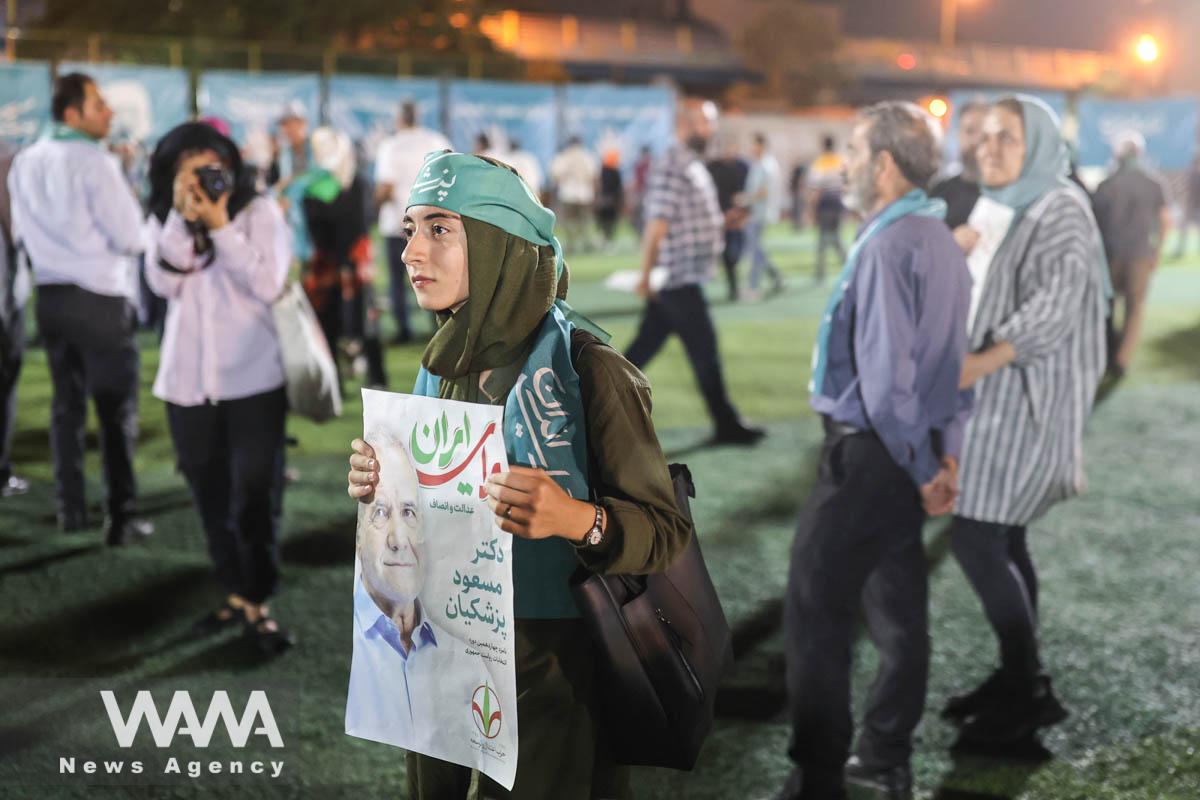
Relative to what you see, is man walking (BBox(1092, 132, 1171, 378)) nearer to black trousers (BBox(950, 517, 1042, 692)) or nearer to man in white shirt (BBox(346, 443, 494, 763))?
black trousers (BBox(950, 517, 1042, 692))

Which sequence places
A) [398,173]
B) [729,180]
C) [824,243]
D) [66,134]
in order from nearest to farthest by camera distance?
[66,134] < [398,173] < [729,180] < [824,243]

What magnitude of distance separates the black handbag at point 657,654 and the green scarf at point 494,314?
1.19 ft

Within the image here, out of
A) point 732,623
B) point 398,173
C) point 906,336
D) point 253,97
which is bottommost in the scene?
point 732,623

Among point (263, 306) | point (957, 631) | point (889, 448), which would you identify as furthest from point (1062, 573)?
point (263, 306)

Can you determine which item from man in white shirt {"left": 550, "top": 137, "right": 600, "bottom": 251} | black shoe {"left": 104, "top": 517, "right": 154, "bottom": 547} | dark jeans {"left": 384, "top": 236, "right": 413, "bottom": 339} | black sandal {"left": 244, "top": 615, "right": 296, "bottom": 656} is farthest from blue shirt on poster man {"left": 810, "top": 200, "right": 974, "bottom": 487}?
man in white shirt {"left": 550, "top": 137, "right": 600, "bottom": 251}

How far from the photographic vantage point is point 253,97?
20.4m

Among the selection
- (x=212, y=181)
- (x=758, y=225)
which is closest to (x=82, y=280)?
(x=212, y=181)

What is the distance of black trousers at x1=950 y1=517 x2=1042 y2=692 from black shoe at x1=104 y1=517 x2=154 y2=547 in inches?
155

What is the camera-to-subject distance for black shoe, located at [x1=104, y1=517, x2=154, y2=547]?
5.69m

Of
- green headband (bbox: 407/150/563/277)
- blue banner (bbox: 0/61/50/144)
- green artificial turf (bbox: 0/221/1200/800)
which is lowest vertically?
Result: green artificial turf (bbox: 0/221/1200/800)

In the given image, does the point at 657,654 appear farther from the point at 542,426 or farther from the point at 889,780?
the point at 889,780

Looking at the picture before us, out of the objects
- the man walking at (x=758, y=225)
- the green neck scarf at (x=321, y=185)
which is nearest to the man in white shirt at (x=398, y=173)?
the green neck scarf at (x=321, y=185)

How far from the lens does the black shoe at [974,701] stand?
4.00m

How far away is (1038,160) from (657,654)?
96.9 inches
